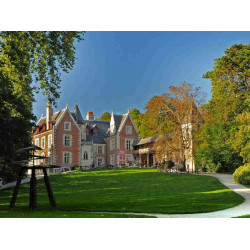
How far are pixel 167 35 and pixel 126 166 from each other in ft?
45.7

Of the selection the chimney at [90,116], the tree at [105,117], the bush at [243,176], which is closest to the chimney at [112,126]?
the tree at [105,117]

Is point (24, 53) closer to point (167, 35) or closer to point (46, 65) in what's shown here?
point (46, 65)

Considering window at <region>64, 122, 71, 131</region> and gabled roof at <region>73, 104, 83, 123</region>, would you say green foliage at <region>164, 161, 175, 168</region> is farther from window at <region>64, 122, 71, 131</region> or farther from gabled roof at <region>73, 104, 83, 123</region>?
gabled roof at <region>73, 104, 83, 123</region>

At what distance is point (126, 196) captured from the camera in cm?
1138

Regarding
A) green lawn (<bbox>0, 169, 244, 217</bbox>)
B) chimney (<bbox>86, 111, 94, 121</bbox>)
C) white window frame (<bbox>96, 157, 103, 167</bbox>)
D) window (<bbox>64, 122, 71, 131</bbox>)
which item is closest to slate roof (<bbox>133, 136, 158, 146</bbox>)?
white window frame (<bbox>96, 157, 103, 167</bbox>)

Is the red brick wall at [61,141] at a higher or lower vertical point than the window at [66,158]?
higher

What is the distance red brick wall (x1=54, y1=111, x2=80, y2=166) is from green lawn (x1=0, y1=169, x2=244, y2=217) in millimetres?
2452

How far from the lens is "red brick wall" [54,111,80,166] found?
2160 cm

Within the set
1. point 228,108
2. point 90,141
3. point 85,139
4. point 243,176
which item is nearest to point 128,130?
point 90,141

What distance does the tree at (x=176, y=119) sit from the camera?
20719 millimetres

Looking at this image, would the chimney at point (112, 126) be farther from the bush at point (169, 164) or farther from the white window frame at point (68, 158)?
the bush at point (169, 164)

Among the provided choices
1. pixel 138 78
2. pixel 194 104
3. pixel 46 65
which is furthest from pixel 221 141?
pixel 46 65

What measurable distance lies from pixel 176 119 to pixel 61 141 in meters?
Answer: 8.21
